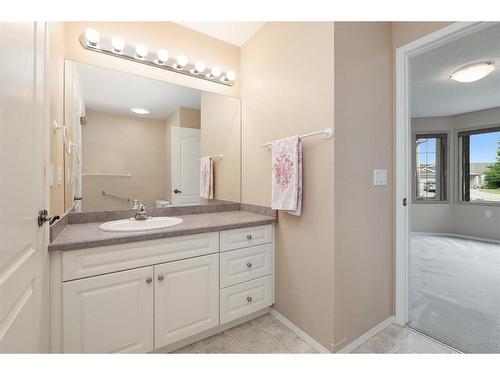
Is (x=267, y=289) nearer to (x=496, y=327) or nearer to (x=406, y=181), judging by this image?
(x=406, y=181)

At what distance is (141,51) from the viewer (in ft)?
5.54

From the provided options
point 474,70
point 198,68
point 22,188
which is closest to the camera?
point 22,188

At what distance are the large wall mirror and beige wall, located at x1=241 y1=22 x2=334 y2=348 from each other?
A: 1.14ft

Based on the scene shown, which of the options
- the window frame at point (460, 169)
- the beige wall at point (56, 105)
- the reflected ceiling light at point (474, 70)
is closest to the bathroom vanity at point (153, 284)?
the beige wall at point (56, 105)

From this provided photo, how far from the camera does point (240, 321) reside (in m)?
1.68

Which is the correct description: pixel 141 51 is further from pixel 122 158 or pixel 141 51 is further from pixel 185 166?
pixel 185 166

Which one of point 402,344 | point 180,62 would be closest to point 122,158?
point 180,62

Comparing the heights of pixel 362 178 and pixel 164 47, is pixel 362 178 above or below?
below

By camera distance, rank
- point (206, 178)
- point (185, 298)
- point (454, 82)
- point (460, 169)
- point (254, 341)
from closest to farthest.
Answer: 1. point (185, 298)
2. point (254, 341)
3. point (206, 178)
4. point (454, 82)
5. point (460, 169)

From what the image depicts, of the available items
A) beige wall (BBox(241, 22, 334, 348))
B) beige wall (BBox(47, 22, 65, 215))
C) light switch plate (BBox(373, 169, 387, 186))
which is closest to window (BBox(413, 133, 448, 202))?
light switch plate (BBox(373, 169, 387, 186))

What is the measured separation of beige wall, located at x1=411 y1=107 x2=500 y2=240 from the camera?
391 centimetres

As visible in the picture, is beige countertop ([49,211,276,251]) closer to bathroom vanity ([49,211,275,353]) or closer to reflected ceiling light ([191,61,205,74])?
bathroom vanity ([49,211,275,353])

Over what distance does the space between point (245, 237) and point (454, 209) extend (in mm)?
4764
